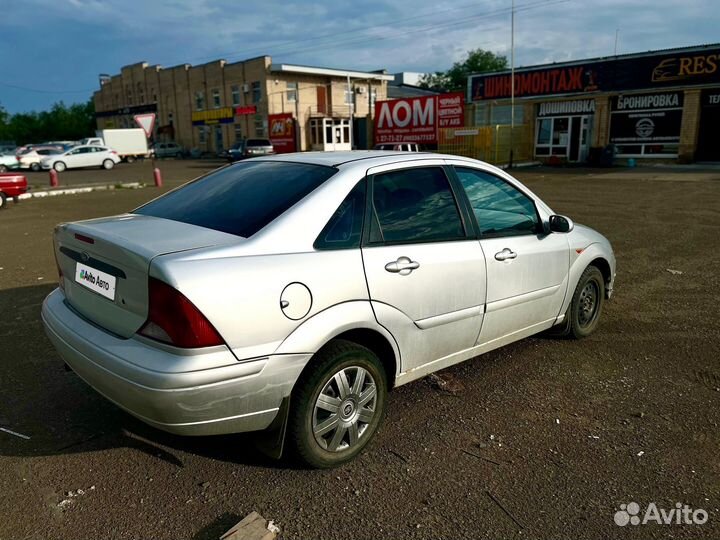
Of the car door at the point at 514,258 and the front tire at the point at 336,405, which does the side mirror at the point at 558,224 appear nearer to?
the car door at the point at 514,258

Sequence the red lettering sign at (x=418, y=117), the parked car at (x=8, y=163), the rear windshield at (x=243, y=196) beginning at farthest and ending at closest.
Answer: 1. the parked car at (x=8, y=163)
2. the red lettering sign at (x=418, y=117)
3. the rear windshield at (x=243, y=196)

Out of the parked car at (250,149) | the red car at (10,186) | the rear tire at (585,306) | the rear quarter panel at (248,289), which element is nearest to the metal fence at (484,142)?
the parked car at (250,149)

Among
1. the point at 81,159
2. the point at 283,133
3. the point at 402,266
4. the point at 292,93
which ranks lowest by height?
the point at 402,266

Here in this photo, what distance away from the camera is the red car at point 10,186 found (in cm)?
1497

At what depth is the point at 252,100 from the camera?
51.2 meters

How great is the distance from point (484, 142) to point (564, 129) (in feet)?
15.8

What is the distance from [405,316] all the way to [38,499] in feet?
6.86

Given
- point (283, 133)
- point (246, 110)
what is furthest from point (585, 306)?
point (246, 110)

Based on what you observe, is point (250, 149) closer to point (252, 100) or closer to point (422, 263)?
point (252, 100)

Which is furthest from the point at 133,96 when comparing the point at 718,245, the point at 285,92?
the point at 718,245

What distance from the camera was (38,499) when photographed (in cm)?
277

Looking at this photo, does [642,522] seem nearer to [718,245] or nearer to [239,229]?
[239,229]

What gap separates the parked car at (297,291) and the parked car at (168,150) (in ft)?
174

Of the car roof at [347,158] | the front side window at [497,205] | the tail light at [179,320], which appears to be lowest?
the tail light at [179,320]
